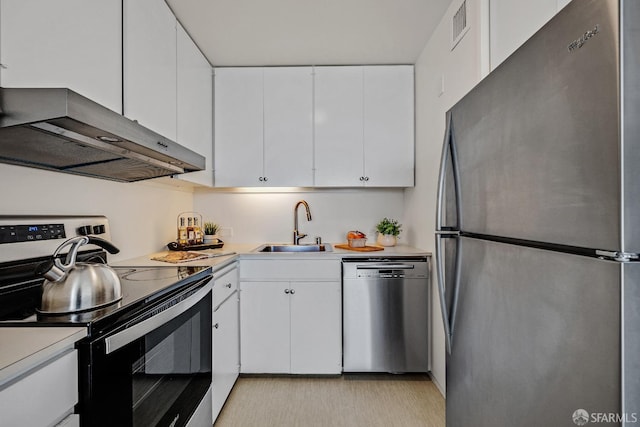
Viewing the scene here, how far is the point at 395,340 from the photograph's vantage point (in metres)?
2.54

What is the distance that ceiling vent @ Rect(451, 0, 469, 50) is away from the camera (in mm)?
1933

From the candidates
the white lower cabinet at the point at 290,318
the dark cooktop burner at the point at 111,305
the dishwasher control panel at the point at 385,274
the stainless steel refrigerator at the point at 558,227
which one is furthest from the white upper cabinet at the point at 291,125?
the stainless steel refrigerator at the point at 558,227

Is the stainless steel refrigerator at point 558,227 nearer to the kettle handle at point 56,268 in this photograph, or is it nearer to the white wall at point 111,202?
the kettle handle at point 56,268

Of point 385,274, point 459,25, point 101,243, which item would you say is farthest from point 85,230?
point 459,25

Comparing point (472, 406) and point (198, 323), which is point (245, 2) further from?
point (472, 406)

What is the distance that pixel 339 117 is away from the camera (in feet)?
9.64

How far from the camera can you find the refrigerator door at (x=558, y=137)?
604 mm

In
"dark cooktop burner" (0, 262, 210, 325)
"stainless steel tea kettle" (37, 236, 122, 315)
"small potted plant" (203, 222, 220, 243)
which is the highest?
"small potted plant" (203, 222, 220, 243)

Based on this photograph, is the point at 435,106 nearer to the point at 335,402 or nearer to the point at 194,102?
the point at 194,102

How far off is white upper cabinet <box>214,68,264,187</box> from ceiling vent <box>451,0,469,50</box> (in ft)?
5.04

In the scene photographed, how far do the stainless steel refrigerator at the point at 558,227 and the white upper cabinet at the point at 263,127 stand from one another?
6.20 ft

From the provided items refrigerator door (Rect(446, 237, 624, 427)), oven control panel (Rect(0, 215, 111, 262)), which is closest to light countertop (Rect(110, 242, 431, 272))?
oven control panel (Rect(0, 215, 111, 262))

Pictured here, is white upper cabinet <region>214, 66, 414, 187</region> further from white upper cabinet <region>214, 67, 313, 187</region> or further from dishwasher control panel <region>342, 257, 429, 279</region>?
dishwasher control panel <region>342, 257, 429, 279</region>

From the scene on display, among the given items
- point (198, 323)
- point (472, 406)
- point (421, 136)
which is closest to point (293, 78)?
point (421, 136)
